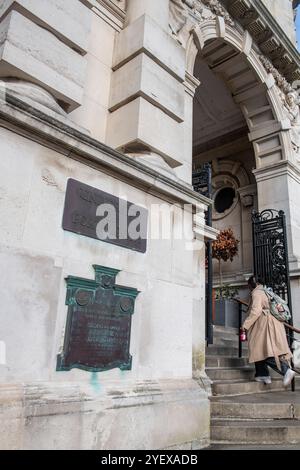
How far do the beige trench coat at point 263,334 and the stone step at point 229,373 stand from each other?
34 cm

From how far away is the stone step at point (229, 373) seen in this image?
535cm

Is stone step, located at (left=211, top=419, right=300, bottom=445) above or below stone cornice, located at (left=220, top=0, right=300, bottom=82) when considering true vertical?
below

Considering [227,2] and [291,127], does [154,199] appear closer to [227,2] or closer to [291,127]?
[227,2]

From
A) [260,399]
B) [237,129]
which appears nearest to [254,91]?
[237,129]

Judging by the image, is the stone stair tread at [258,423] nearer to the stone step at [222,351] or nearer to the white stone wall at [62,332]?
the white stone wall at [62,332]

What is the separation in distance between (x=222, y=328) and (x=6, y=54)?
694 cm

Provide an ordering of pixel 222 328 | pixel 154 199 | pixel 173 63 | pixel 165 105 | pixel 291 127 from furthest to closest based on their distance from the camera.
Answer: pixel 291 127
pixel 222 328
pixel 173 63
pixel 165 105
pixel 154 199

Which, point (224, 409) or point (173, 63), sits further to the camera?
point (173, 63)

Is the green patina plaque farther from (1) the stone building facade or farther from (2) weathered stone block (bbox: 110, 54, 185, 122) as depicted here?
(2) weathered stone block (bbox: 110, 54, 185, 122)

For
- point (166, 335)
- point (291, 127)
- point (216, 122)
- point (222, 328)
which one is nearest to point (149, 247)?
A: point (166, 335)

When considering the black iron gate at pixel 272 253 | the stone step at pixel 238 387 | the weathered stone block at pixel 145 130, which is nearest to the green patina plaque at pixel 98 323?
the weathered stone block at pixel 145 130

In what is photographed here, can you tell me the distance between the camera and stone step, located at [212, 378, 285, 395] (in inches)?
190

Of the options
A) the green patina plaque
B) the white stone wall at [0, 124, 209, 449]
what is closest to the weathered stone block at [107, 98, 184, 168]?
the white stone wall at [0, 124, 209, 449]

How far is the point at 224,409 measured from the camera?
164 inches
